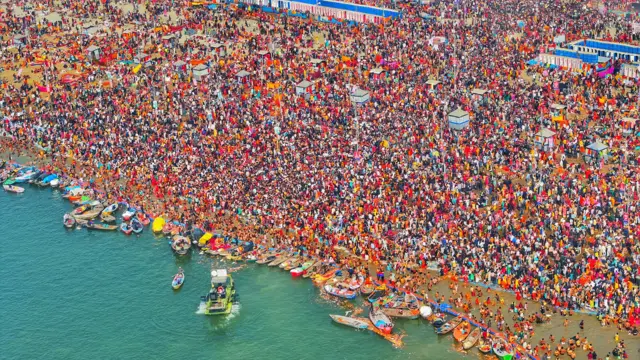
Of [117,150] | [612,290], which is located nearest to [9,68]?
[117,150]

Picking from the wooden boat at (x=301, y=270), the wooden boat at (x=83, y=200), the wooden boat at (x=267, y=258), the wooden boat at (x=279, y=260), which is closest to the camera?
the wooden boat at (x=301, y=270)

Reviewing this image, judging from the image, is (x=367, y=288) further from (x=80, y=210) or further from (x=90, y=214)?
(x=80, y=210)

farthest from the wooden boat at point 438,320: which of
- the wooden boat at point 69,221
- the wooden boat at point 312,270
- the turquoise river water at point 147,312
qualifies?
the wooden boat at point 69,221

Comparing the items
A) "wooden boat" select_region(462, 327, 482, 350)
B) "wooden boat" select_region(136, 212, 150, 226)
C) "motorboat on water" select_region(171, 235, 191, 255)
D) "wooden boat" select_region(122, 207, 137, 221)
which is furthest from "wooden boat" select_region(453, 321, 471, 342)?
"wooden boat" select_region(122, 207, 137, 221)

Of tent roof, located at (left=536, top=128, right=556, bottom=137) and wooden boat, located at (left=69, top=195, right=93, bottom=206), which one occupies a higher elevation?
tent roof, located at (left=536, top=128, right=556, bottom=137)

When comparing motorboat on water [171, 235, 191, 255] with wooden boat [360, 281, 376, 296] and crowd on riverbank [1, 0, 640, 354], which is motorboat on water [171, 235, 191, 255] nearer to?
crowd on riverbank [1, 0, 640, 354]

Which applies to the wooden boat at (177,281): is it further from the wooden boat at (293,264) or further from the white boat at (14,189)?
the white boat at (14,189)
